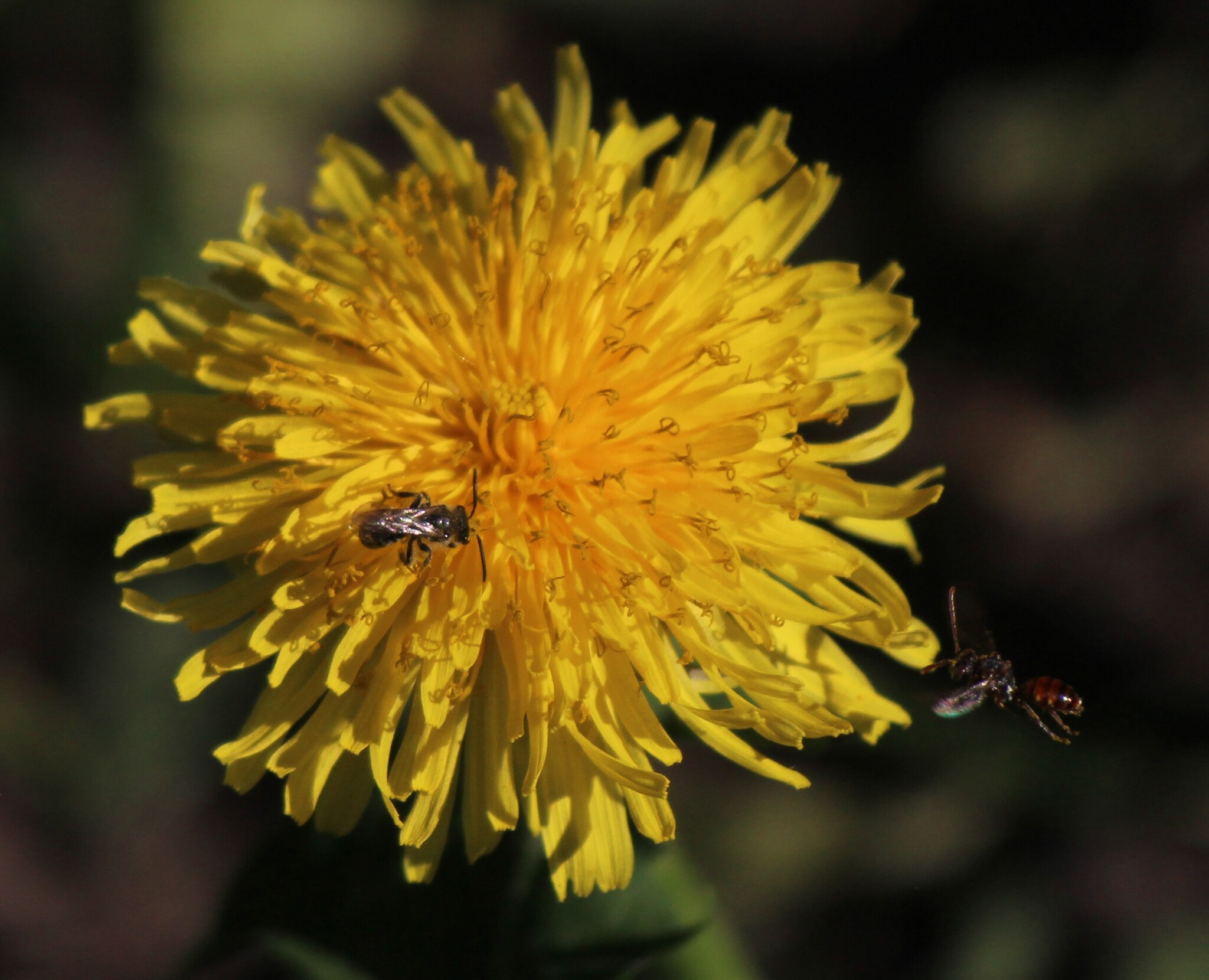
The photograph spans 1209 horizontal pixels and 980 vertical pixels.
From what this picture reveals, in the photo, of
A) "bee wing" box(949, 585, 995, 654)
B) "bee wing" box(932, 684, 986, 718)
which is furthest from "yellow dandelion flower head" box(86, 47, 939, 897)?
"bee wing" box(949, 585, 995, 654)

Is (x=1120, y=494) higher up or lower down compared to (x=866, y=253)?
lower down

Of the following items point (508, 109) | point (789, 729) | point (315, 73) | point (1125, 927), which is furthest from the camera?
point (315, 73)

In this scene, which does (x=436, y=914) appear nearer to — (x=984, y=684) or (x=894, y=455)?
(x=984, y=684)

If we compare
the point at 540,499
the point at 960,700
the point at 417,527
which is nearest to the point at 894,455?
the point at 960,700

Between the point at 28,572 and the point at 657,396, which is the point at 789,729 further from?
the point at 28,572

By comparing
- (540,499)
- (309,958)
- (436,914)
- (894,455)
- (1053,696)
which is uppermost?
(540,499)

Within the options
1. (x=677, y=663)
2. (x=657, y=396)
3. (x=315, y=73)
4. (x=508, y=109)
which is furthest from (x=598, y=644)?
(x=315, y=73)
